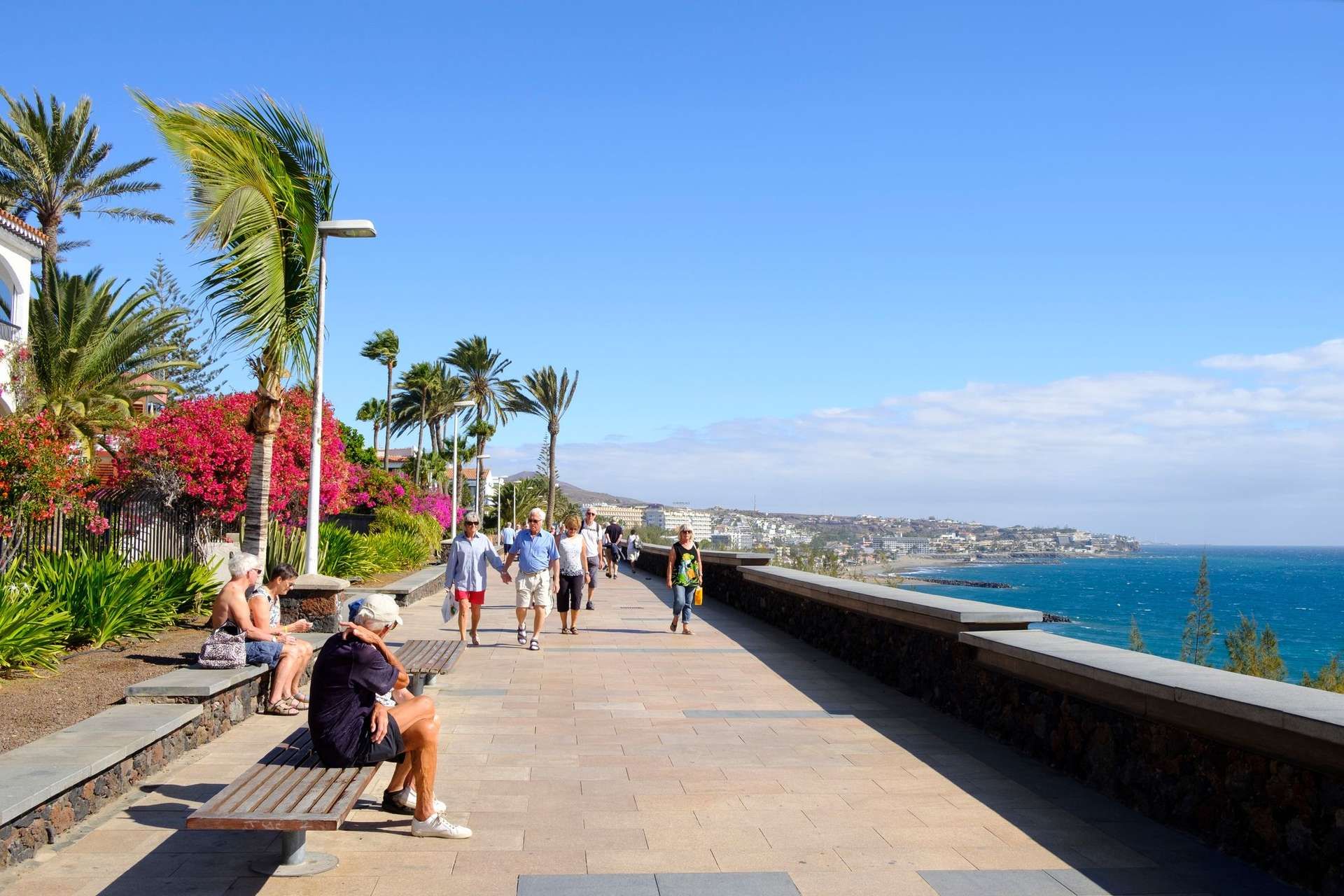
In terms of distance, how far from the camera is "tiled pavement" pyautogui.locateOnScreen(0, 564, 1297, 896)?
16.2 feet

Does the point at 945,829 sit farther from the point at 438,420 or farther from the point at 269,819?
the point at 438,420

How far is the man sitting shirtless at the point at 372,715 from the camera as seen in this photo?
5.45 metres

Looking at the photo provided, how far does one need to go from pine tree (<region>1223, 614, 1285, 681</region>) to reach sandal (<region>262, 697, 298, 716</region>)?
1375 cm

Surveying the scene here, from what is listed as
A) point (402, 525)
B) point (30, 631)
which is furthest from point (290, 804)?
point (402, 525)

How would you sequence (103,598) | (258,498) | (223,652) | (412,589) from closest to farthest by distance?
(223,652)
(103,598)
(258,498)
(412,589)

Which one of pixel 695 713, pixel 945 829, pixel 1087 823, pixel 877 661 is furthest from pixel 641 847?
pixel 877 661

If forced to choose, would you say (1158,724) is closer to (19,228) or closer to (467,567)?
(467,567)

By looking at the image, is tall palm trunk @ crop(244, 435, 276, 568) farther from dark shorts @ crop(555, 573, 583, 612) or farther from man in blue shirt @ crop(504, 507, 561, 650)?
dark shorts @ crop(555, 573, 583, 612)

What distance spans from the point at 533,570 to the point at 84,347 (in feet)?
47.9

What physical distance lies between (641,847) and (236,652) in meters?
4.46

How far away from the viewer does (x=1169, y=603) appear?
102875 millimetres

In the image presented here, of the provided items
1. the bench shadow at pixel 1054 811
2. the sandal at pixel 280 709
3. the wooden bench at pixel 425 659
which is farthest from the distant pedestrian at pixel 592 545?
the sandal at pixel 280 709

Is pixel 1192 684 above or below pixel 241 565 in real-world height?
below

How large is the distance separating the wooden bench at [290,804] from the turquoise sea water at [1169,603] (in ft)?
80.9
